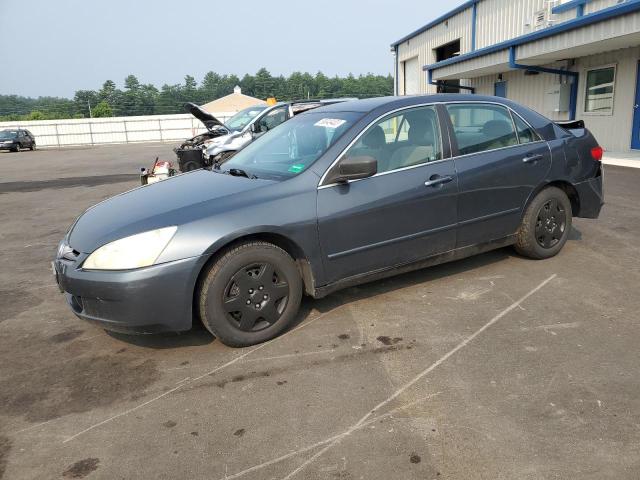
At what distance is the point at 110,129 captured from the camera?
4488cm

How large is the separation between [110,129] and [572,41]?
40557 millimetres

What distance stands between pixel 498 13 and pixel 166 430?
67.7 feet

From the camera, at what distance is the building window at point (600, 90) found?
14.5 meters

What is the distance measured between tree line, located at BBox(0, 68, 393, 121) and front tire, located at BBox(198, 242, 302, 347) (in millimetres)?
78437

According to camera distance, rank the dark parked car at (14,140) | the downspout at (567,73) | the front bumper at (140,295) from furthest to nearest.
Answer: the dark parked car at (14,140) < the downspout at (567,73) < the front bumper at (140,295)

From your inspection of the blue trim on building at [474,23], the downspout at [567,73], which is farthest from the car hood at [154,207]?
the blue trim on building at [474,23]

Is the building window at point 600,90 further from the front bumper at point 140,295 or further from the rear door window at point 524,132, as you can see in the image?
the front bumper at point 140,295

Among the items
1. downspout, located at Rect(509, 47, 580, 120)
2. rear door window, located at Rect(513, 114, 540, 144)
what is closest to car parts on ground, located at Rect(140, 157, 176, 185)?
rear door window, located at Rect(513, 114, 540, 144)

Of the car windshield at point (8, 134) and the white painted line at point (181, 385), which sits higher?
the car windshield at point (8, 134)

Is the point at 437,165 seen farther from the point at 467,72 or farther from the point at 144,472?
the point at 467,72

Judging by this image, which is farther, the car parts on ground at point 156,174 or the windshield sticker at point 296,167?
the car parts on ground at point 156,174

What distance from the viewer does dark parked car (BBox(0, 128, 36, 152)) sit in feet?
105

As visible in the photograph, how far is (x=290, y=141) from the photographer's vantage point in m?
4.47

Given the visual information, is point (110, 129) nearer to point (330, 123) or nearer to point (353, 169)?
point (330, 123)
